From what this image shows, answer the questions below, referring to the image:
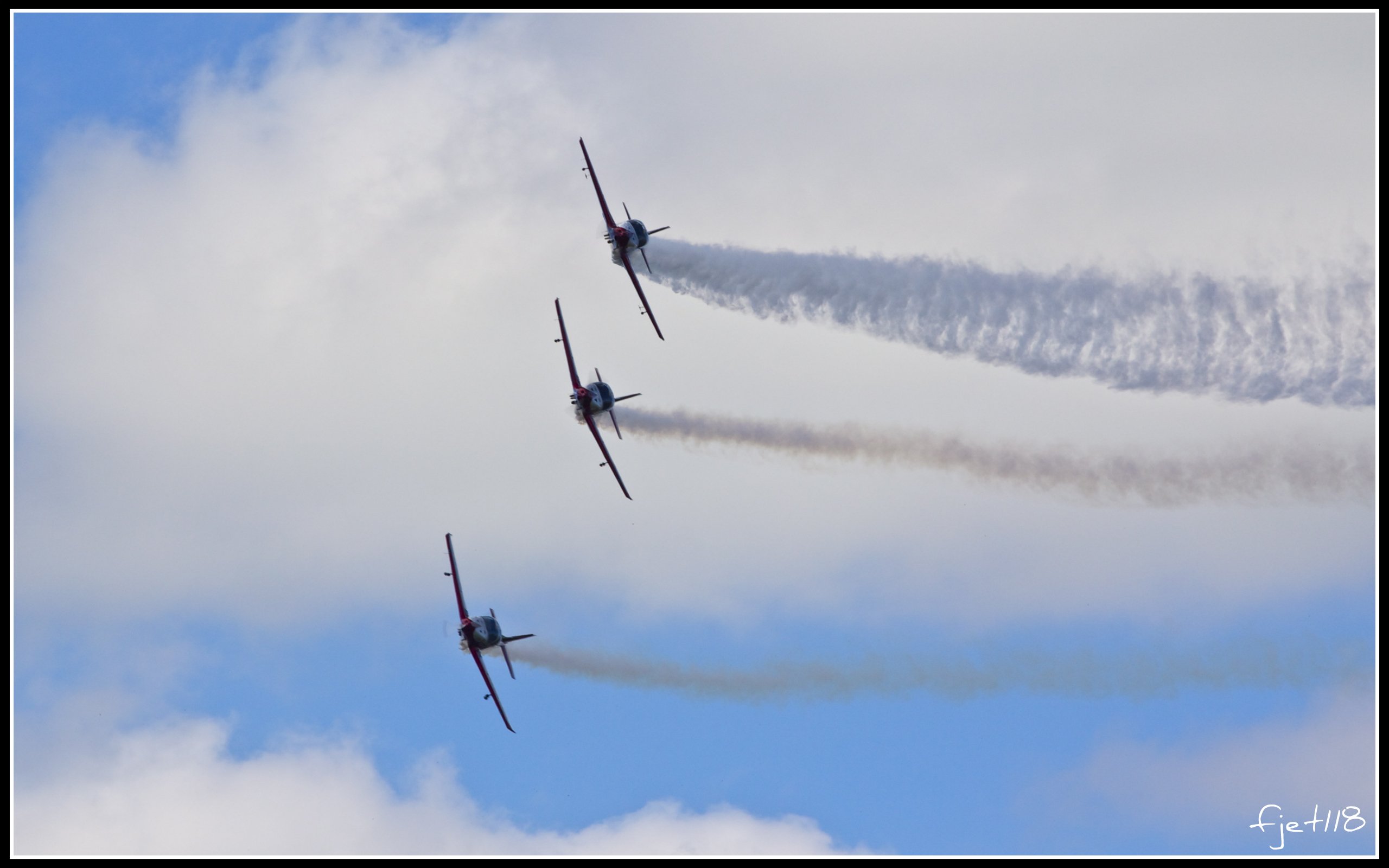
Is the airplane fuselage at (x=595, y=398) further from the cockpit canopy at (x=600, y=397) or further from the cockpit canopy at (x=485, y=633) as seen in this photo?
the cockpit canopy at (x=485, y=633)

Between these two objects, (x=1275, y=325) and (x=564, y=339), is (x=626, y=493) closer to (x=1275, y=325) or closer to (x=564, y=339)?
(x=564, y=339)

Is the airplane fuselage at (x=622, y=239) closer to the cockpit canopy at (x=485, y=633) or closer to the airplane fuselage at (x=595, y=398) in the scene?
the airplane fuselage at (x=595, y=398)

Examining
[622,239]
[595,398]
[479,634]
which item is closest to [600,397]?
[595,398]

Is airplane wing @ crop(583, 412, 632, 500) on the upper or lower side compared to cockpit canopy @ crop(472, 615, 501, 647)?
upper

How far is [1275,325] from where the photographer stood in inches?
2111

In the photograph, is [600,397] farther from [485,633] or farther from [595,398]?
[485,633]

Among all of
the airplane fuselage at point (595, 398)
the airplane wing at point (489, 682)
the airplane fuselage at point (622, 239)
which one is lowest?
the airplane wing at point (489, 682)

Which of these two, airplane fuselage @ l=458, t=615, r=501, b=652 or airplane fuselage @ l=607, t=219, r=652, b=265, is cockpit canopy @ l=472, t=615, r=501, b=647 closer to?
airplane fuselage @ l=458, t=615, r=501, b=652

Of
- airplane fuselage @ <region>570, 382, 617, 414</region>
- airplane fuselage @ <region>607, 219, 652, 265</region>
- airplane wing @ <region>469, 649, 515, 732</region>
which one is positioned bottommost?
airplane wing @ <region>469, 649, 515, 732</region>

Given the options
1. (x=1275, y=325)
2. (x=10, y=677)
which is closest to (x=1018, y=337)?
(x=1275, y=325)

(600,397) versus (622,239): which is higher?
(622,239)

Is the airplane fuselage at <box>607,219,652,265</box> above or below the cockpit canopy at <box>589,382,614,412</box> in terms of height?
above

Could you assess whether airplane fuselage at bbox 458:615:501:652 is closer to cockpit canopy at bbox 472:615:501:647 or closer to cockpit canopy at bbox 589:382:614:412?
cockpit canopy at bbox 472:615:501:647

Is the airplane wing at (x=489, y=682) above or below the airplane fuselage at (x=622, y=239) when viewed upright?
below
